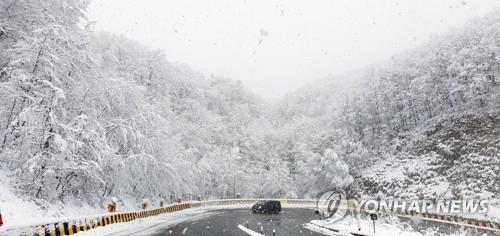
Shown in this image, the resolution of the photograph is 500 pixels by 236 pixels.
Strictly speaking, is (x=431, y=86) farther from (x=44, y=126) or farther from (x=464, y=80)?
(x=44, y=126)

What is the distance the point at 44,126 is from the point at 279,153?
73.4 m

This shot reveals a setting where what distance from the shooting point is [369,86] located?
9312cm

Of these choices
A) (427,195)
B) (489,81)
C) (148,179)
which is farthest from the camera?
(489,81)

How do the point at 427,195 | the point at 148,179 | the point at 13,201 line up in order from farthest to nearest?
the point at 427,195 → the point at 148,179 → the point at 13,201

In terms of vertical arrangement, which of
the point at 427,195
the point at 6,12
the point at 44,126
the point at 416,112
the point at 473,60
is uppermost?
the point at 473,60

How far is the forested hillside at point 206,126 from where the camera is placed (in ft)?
75.8

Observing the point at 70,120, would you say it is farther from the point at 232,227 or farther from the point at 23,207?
the point at 232,227

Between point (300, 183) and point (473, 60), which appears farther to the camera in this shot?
point (300, 183)

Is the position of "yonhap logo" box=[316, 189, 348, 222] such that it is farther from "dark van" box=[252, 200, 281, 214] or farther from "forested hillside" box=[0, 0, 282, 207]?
"forested hillside" box=[0, 0, 282, 207]

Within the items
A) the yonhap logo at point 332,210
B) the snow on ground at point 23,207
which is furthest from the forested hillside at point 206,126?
the yonhap logo at point 332,210

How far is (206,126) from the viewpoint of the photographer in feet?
223

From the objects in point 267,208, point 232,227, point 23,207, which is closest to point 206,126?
point 267,208

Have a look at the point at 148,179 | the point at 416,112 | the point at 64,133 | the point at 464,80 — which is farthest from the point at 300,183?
the point at 64,133

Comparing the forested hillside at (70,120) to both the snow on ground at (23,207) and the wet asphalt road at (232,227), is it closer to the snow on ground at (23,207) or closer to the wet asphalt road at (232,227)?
the snow on ground at (23,207)
